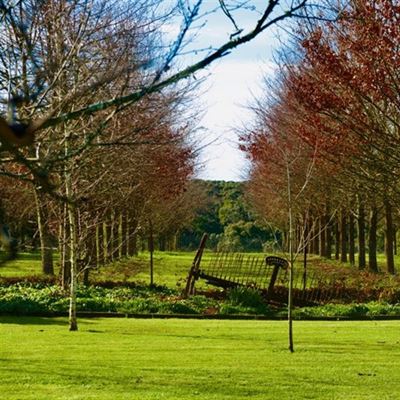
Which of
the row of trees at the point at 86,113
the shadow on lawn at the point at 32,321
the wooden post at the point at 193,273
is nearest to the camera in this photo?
the row of trees at the point at 86,113

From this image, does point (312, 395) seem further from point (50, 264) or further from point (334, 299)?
point (50, 264)

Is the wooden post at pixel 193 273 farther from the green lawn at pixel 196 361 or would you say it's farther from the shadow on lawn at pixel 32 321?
the green lawn at pixel 196 361

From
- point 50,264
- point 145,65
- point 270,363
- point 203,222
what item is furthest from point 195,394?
point 203,222

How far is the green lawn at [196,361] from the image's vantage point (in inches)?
323

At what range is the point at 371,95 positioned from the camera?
46.6 feet

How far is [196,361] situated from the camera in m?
10.1

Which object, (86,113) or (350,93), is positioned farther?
(350,93)

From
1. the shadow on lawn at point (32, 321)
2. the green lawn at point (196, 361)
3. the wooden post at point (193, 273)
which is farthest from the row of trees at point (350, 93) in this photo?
the shadow on lawn at point (32, 321)

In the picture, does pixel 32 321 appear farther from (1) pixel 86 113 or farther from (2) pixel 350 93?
(1) pixel 86 113

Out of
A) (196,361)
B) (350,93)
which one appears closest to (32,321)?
(196,361)

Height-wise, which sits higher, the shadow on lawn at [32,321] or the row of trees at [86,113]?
the row of trees at [86,113]

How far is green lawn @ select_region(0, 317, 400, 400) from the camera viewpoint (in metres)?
8.20

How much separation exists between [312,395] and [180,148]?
1927 cm

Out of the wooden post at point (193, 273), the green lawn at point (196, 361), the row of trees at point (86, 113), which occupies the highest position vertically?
the row of trees at point (86, 113)
